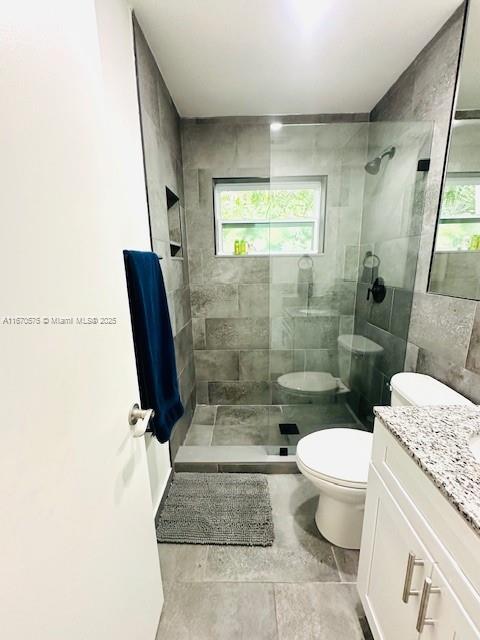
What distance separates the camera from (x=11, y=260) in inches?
15.9

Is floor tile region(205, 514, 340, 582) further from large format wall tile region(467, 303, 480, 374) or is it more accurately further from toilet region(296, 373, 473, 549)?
large format wall tile region(467, 303, 480, 374)

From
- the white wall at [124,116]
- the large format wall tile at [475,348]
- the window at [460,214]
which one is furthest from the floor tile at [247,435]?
the window at [460,214]

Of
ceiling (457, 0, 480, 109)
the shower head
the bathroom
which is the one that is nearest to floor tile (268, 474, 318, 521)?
the bathroom

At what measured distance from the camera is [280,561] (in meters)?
1.32

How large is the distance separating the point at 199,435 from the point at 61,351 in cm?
197

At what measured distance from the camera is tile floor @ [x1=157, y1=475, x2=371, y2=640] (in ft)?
3.53

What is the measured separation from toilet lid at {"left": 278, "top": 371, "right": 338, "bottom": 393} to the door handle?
65.5 inches

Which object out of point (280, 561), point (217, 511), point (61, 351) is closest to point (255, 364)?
point (217, 511)

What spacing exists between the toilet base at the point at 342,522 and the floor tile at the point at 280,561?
0.07m

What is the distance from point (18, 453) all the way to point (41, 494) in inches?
3.9

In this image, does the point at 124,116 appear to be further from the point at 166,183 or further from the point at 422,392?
the point at 422,392

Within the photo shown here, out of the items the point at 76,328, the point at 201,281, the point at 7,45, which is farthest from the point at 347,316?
the point at 7,45

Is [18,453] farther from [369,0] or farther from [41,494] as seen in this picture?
[369,0]

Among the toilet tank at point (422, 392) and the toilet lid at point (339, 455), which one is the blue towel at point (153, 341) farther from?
the toilet tank at point (422, 392)
